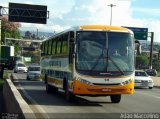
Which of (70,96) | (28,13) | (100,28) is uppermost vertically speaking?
(28,13)

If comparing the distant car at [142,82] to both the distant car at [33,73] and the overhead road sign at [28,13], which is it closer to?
the distant car at [33,73]

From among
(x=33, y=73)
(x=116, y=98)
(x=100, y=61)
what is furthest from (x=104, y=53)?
(x=33, y=73)

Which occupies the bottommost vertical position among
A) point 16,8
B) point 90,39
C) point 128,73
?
point 128,73

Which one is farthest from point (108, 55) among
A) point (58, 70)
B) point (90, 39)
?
point (58, 70)

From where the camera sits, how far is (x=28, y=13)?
63406 mm

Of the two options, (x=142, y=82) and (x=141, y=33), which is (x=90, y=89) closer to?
(x=142, y=82)

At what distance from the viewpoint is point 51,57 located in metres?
25.0

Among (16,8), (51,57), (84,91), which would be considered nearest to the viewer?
(84,91)

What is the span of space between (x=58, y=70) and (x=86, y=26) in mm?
4129

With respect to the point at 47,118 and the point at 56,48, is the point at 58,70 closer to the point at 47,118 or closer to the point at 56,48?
the point at 56,48

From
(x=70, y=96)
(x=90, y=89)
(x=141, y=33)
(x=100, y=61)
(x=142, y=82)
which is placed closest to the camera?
(x=90, y=89)

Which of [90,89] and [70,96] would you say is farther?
[70,96]

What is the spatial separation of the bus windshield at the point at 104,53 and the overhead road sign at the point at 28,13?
45.1 m

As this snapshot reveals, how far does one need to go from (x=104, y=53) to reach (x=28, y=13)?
4597 centimetres
